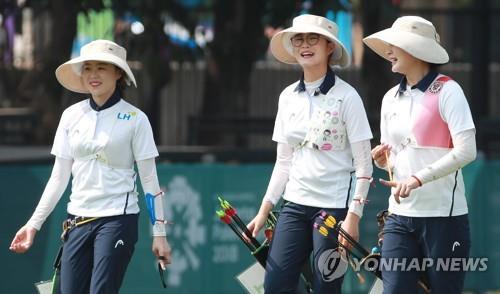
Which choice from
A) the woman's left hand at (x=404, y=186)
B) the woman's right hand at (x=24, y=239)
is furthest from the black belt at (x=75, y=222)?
the woman's left hand at (x=404, y=186)

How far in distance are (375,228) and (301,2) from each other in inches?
111

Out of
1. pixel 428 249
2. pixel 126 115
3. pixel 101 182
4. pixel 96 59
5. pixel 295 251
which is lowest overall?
pixel 295 251

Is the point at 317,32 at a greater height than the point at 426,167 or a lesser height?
greater

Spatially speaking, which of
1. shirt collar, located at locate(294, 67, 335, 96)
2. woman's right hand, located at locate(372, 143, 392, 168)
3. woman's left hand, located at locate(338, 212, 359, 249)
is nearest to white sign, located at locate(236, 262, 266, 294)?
woman's left hand, located at locate(338, 212, 359, 249)

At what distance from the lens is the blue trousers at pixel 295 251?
23.6ft

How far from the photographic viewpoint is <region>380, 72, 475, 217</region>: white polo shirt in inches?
261

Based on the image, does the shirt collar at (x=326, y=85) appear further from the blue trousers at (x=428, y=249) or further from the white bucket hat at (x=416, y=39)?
the blue trousers at (x=428, y=249)

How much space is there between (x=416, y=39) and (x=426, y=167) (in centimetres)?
73

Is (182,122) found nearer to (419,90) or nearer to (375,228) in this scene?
(375,228)

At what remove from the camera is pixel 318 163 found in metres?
7.20

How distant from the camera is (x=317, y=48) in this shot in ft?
23.9

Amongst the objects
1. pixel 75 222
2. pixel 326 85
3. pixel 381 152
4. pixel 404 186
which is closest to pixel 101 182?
pixel 75 222

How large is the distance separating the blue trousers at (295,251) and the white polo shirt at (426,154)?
54 cm

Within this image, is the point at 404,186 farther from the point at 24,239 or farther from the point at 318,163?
the point at 24,239
